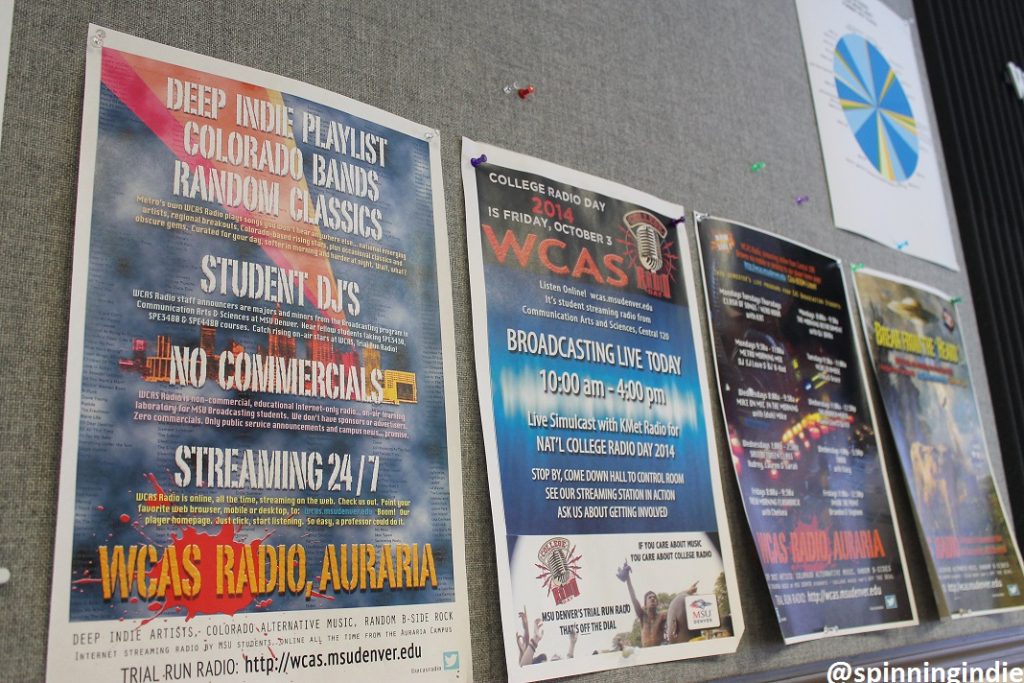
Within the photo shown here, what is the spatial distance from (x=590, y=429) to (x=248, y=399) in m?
0.47

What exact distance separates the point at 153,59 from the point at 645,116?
2.63 ft

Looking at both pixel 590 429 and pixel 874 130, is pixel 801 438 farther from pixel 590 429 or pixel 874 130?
pixel 874 130

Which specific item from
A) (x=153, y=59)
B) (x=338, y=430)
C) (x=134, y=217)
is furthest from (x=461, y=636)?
(x=153, y=59)

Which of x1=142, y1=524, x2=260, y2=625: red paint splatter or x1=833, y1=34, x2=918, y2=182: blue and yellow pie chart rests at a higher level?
x1=833, y1=34, x2=918, y2=182: blue and yellow pie chart

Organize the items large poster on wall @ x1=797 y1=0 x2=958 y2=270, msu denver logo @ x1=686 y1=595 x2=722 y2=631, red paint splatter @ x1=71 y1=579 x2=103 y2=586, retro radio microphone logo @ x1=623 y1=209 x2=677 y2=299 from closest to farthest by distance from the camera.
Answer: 1. red paint splatter @ x1=71 y1=579 x2=103 y2=586
2. msu denver logo @ x1=686 y1=595 x2=722 y2=631
3. retro radio microphone logo @ x1=623 y1=209 x2=677 y2=299
4. large poster on wall @ x1=797 y1=0 x2=958 y2=270

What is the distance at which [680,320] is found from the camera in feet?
4.46

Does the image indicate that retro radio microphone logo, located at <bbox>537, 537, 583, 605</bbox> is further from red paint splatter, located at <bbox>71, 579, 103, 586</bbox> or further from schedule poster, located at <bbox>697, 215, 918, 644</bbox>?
red paint splatter, located at <bbox>71, 579, 103, 586</bbox>

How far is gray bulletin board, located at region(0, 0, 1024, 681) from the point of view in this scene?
0.82 meters

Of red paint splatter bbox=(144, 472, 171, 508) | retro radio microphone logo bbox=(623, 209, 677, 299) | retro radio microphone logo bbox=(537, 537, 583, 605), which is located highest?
retro radio microphone logo bbox=(623, 209, 677, 299)

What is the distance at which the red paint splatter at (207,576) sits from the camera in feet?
2.66

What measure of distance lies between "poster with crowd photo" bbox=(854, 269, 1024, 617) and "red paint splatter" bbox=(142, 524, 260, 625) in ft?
4.00

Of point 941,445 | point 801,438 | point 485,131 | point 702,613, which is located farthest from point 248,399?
point 941,445

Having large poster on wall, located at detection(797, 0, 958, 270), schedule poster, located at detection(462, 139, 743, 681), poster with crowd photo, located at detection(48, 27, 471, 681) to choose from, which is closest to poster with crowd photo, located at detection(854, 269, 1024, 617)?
large poster on wall, located at detection(797, 0, 958, 270)

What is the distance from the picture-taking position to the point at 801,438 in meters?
1.46
